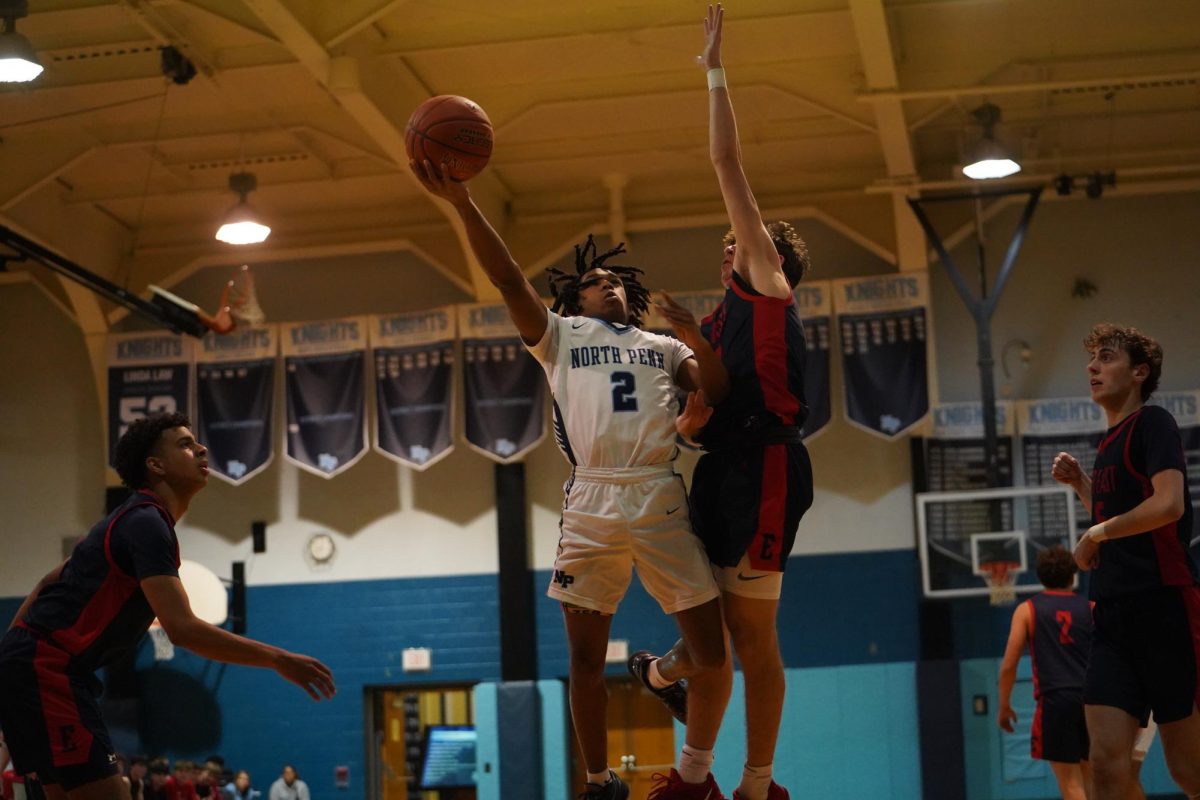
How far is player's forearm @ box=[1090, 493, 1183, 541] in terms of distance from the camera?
5.07 meters

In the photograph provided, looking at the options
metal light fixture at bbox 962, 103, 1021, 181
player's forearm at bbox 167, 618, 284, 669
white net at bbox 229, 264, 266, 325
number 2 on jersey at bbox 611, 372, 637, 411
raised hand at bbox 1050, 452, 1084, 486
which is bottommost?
player's forearm at bbox 167, 618, 284, 669

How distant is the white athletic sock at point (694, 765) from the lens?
17.1 ft

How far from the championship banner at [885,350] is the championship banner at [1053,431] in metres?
1.24

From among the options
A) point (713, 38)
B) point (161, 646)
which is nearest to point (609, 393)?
point (713, 38)

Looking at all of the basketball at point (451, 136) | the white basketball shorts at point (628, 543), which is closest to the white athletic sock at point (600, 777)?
the white basketball shorts at point (628, 543)

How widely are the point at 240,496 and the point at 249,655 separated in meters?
12.0

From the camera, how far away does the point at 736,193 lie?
16.5 ft

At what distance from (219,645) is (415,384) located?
1100 centimetres

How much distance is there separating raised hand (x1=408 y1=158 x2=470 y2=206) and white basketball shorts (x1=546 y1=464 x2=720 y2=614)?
1139mm

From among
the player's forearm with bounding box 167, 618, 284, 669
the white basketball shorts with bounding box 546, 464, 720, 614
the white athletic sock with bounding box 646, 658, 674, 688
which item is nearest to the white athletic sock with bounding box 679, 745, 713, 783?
the white athletic sock with bounding box 646, 658, 674, 688

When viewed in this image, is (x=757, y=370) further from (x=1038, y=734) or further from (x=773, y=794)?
(x=1038, y=734)

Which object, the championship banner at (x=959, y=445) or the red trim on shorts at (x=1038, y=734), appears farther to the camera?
the championship banner at (x=959, y=445)

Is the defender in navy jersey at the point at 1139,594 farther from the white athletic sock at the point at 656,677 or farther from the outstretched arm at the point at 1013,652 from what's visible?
the outstretched arm at the point at 1013,652

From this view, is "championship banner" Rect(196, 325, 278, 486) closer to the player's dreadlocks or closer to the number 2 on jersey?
the player's dreadlocks
